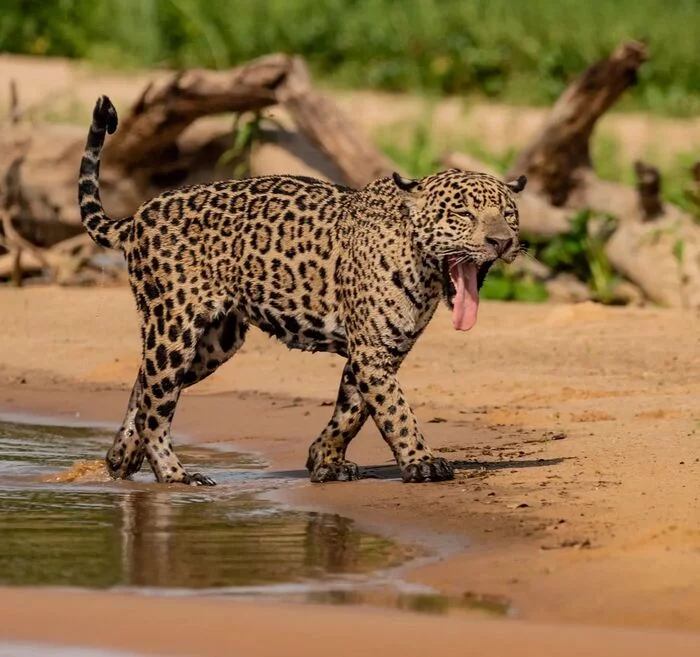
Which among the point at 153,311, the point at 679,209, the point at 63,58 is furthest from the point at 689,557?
the point at 63,58

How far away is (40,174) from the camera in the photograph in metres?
16.4

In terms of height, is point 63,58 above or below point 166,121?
above

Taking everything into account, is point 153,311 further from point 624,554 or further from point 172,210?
point 624,554

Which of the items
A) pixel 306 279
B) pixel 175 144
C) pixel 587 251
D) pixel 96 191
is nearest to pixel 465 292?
pixel 306 279

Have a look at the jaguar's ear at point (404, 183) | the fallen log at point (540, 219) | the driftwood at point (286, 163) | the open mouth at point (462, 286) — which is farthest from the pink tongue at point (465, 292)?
the fallen log at point (540, 219)

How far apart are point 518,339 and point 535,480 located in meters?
4.58

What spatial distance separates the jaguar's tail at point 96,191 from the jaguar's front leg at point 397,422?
57.6 inches

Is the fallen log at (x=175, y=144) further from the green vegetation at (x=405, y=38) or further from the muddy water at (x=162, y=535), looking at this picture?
the muddy water at (x=162, y=535)

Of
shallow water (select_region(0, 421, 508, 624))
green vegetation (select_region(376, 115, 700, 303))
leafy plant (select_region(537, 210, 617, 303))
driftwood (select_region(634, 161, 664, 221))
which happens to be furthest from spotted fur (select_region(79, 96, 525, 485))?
leafy plant (select_region(537, 210, 617, 303))

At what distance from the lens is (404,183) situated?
8883 mm

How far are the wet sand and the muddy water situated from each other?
267 mm

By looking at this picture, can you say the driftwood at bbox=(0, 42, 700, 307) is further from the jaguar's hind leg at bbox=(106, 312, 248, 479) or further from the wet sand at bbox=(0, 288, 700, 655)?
the jaguar's hind leg at bbox=(106, 312, 248, 479)

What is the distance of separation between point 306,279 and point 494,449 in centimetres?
136

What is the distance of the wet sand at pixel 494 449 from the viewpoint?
6102mm
